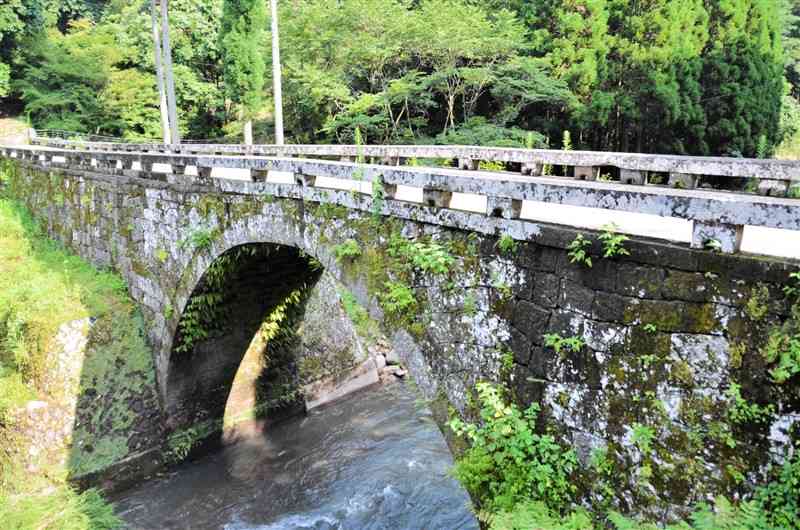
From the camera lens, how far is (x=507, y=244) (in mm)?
4453

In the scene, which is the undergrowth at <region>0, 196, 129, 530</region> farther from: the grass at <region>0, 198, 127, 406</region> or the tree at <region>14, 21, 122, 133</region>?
the tree at <region>14, 21, 122, 133</region>

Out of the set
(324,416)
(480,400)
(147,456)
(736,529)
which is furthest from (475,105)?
(736,529)

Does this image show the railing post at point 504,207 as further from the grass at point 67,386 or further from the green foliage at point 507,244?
the grass at point 67,386

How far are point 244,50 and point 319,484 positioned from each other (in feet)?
56.2

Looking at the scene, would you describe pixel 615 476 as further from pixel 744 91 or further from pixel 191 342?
pixel 744 91

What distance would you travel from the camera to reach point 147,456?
1063 cm

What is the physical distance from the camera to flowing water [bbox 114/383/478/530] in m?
9.41

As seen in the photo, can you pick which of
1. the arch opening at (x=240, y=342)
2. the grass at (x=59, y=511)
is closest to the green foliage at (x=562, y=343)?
the arch opening at (x=240, y=342)

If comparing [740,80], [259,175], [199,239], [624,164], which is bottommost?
[199,239]

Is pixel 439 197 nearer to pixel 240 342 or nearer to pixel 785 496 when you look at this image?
pixel 785 496

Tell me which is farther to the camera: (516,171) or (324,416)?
(324,416)

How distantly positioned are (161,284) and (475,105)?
1352cm

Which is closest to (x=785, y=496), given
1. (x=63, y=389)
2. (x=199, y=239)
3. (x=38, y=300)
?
(x=199, y=239)

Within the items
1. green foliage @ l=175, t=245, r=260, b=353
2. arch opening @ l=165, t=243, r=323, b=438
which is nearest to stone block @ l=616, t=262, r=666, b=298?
arch opening @ l=165, t=243, r=323, b=438
